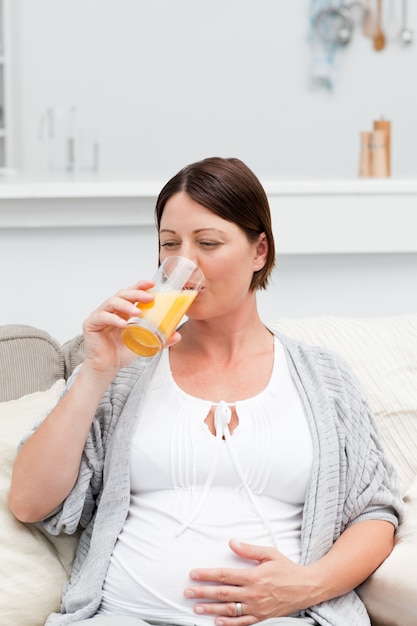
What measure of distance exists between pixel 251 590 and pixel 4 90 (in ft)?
13.0

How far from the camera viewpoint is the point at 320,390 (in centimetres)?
162

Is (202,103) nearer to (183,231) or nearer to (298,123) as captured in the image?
(298,123)

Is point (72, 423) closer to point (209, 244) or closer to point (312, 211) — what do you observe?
point (209, 244)

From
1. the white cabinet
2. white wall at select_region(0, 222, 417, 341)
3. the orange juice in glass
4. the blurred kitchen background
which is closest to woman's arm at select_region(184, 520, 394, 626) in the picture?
the orange juice in glass

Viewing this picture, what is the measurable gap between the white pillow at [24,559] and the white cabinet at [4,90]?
3.54 meters

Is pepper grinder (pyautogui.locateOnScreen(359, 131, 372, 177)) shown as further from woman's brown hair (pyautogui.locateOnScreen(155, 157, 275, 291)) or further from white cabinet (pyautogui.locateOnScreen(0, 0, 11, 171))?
white cabinet (pyautogui.locateOnScreen(0, 0, 11, 171))

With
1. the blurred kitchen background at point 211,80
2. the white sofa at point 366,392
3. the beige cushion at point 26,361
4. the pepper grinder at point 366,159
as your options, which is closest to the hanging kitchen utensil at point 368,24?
the blurred kitchen background at point 211,80

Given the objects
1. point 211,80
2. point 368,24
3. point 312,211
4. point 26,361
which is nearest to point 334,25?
point 368,24

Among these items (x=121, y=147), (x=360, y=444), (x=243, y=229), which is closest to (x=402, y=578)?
(x=360, y=444)

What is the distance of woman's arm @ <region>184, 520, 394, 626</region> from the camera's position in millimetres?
1419

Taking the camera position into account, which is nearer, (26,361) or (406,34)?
(26,361)

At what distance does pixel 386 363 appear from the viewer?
1912mm

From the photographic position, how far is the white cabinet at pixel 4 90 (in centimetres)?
482

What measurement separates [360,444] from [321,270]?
45.5 inches
